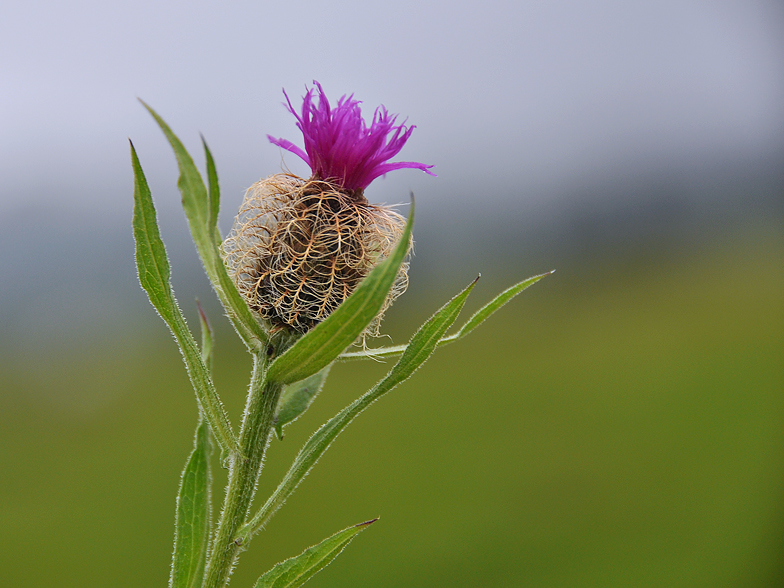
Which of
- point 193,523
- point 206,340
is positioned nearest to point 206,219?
point 206,340

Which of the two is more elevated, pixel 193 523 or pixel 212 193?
pixel 212 193

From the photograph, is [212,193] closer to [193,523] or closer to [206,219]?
[206,219]

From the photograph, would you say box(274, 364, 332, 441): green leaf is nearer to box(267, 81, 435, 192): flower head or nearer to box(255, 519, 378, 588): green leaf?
box(255, 519, 378, 588): green leaf

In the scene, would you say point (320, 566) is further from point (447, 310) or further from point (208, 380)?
point (447, 310)

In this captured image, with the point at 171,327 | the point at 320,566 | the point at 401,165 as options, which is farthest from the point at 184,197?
the point at 320,566

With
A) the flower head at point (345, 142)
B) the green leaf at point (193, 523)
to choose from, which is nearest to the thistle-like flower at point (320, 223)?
the flower head at point (345, 142)
